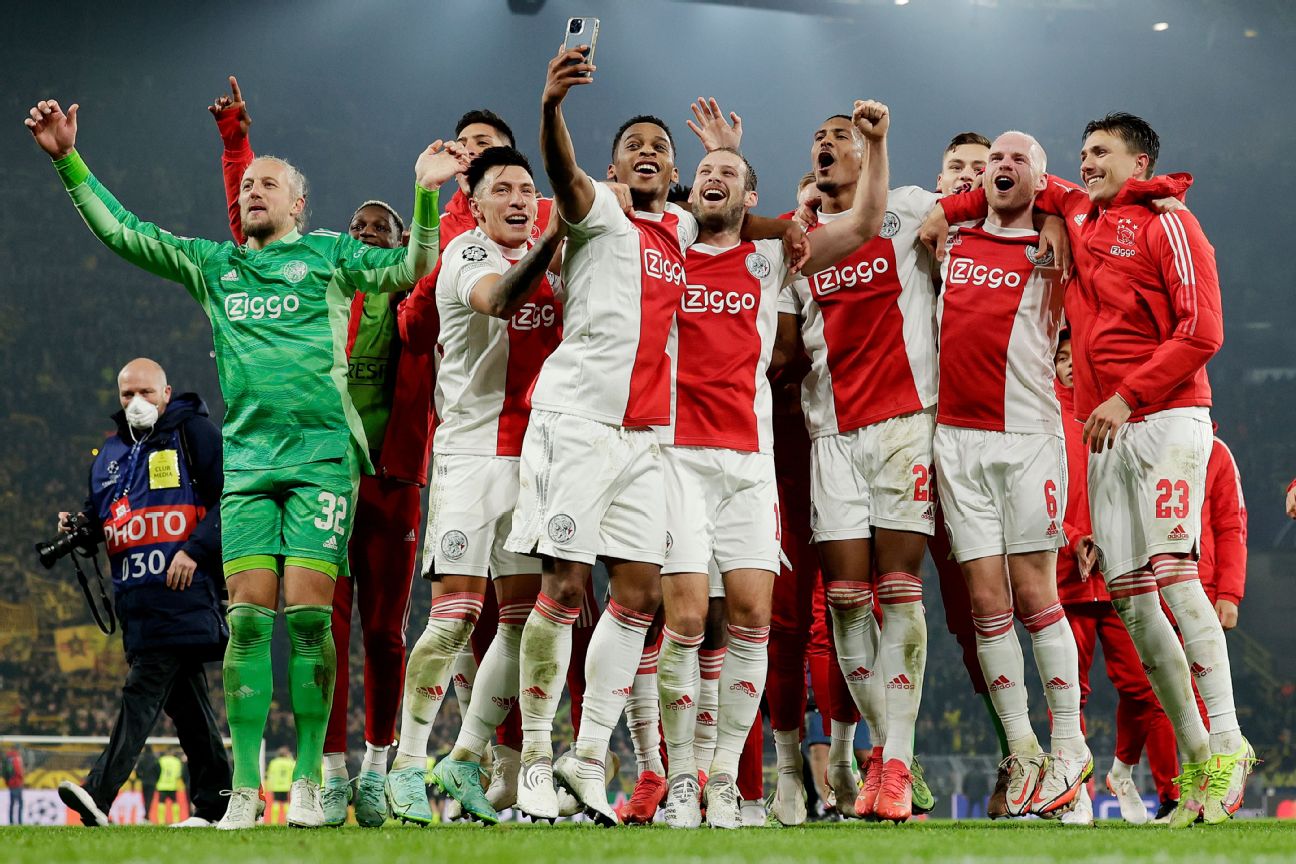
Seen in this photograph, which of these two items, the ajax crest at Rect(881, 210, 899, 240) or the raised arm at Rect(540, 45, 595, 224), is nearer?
the raised arm at Rect(540, 45, 595, 224)

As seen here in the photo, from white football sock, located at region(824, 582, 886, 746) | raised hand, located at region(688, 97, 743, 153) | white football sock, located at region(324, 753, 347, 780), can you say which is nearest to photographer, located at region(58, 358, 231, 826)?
white football sock, located at region(324, 753, 347, 780)

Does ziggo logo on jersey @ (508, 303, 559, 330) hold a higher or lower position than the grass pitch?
higher

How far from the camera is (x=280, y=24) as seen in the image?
15188mm

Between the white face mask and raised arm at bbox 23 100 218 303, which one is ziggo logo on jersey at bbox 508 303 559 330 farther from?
the white face mask

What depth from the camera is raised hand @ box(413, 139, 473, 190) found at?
14.5 ft

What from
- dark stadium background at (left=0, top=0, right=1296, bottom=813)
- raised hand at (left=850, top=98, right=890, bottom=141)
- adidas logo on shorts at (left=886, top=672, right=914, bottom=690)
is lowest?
adidas logo on shorts at (left=886, top=672, right=914, bottom=690)

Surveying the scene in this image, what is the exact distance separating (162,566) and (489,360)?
1.73m

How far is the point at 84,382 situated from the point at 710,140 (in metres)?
12.2

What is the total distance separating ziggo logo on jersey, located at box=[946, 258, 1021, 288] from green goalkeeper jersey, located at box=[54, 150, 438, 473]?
192cm

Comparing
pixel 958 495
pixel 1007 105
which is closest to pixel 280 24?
pixel 1007 105

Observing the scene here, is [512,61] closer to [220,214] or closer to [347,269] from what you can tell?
[220,214]

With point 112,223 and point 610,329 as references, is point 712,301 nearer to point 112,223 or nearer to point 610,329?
point 610,329

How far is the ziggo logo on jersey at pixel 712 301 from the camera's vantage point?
460 cm

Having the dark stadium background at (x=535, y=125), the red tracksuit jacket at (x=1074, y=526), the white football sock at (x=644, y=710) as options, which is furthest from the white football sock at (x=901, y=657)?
the dark stadium background at (x=535, y=125)
